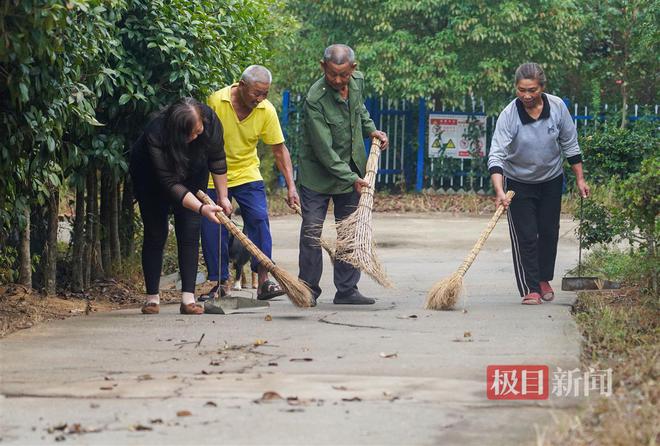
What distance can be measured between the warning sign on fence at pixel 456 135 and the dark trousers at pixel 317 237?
13032 millimetres

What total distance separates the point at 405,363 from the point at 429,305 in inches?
105

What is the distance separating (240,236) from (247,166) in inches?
44.0

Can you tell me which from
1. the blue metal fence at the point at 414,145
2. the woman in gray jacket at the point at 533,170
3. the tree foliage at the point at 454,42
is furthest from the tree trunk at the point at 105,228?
the blue metal fence at the point at 414,145

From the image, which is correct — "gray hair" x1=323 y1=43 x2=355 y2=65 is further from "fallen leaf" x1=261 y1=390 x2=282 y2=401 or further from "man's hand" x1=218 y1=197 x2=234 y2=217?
"fallen leaf" x1=261 y1=390 x2=282 y2=401

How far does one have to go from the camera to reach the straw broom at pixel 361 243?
941cm

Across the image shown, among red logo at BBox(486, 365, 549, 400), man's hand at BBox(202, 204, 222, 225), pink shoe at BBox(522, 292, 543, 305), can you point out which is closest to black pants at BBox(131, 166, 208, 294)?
man's hand at BBox(202, 204, 222, 225)

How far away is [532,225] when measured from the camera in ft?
31.9

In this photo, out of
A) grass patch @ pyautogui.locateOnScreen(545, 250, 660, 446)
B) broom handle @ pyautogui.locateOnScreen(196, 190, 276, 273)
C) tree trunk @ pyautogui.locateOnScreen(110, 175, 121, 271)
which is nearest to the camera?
grass patch @ pyautogui.locateOnScreen(545, 250, 660, 446)

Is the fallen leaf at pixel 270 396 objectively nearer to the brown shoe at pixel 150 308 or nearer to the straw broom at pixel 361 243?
the brown shoe at pixel 150 308

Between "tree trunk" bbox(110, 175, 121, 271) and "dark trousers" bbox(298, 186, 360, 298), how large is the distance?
1.85 m

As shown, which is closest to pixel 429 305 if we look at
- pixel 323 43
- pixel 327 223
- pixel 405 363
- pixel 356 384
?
pixel 327 223

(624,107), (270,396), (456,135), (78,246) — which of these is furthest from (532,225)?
(624,107)

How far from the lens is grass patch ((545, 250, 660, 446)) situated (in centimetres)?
481

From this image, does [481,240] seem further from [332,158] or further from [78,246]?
[78,246]
